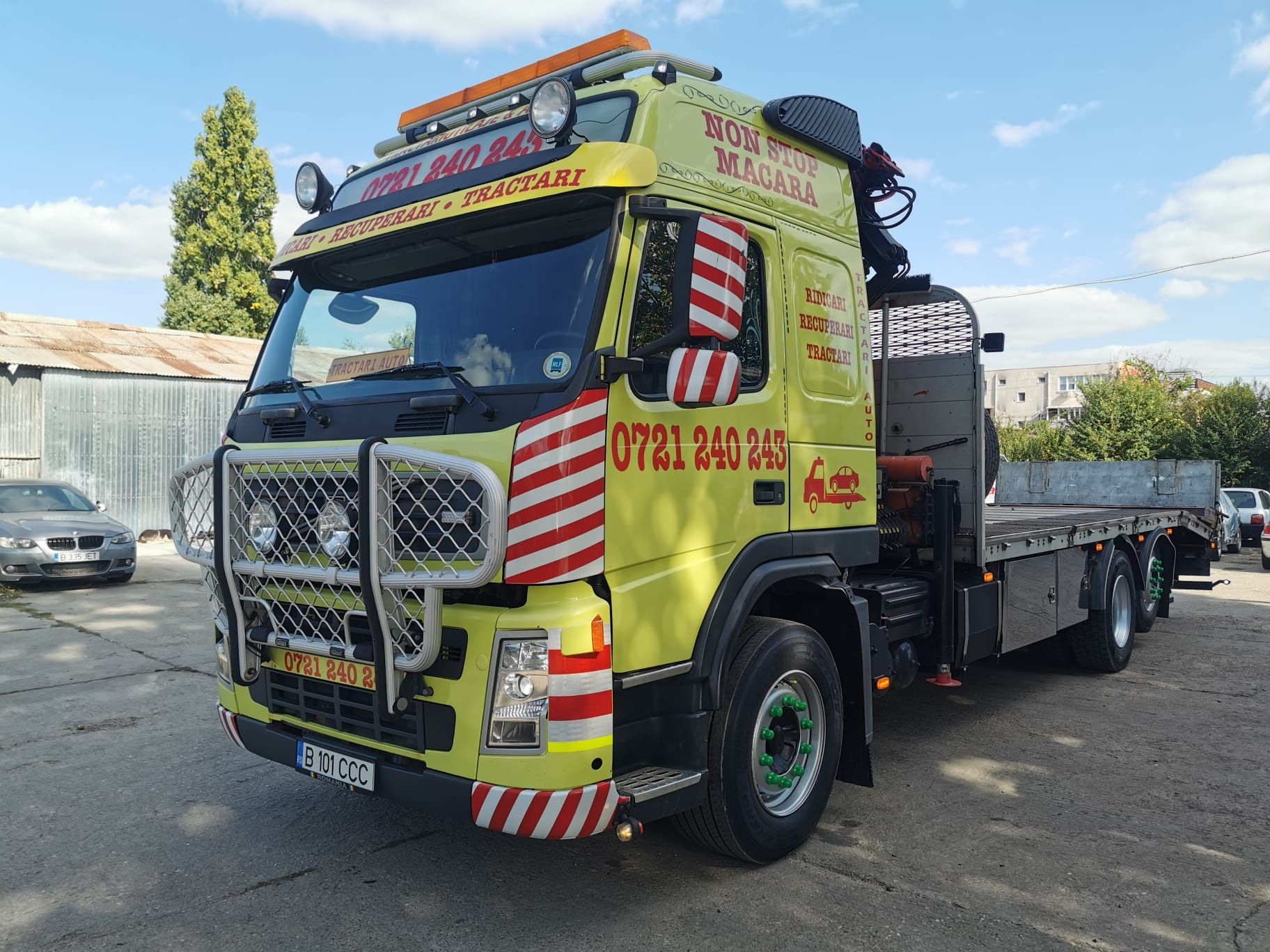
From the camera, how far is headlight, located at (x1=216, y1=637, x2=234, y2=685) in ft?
13.4

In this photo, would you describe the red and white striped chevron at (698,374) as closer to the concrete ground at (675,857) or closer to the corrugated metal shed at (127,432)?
the concrete ground at (675,857)

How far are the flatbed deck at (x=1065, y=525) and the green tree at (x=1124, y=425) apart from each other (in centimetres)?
2163

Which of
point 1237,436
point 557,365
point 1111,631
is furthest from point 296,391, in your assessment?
point 1237,436

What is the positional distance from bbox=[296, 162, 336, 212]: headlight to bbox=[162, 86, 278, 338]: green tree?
3219 cm

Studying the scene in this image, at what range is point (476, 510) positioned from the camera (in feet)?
10.3

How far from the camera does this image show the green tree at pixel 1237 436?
26875mm

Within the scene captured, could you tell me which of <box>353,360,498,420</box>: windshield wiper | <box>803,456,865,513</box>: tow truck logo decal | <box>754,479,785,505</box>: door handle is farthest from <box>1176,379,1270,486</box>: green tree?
<box>353,360,498,420</box>: windshield wiper

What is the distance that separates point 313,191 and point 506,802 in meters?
3.07

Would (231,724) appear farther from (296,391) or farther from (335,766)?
(296,391)

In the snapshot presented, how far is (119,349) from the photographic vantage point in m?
20.4

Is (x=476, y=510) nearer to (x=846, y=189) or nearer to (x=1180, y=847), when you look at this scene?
(x=846, y=189)

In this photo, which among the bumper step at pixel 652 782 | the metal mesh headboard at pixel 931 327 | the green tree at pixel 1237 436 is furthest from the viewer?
the green tree at pixel 1237 436

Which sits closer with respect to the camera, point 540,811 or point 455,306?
point 540,811

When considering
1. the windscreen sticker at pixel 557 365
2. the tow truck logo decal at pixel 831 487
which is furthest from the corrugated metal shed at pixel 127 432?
the windscreen sticker at pixel 557 365
